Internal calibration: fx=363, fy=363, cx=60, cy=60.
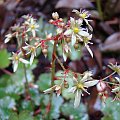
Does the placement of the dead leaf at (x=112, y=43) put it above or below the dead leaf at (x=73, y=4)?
below

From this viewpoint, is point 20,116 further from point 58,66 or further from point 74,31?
point 58,66

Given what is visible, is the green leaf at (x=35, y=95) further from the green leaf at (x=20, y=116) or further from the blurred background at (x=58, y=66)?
the green leaf at (x=20, y=116)

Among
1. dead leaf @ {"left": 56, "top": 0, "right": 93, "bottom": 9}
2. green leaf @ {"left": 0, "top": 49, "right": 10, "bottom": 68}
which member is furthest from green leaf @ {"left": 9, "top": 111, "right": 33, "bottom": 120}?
dead leaf @ {"left": 56, "top": 0, "right": 93, "bottom": 9}

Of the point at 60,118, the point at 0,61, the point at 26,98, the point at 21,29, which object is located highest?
the point at 21,29

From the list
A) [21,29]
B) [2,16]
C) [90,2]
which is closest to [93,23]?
[90,2]

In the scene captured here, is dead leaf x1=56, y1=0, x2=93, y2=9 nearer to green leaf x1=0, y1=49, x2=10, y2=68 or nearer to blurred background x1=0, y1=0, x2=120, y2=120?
blurred background x1=0, y1=0, x2=120, y2=120

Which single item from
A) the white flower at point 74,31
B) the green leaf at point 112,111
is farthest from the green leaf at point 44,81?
the white flower at point 74,31

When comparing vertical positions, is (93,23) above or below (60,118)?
above

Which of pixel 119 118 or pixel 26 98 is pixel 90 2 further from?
pixel 119 118
